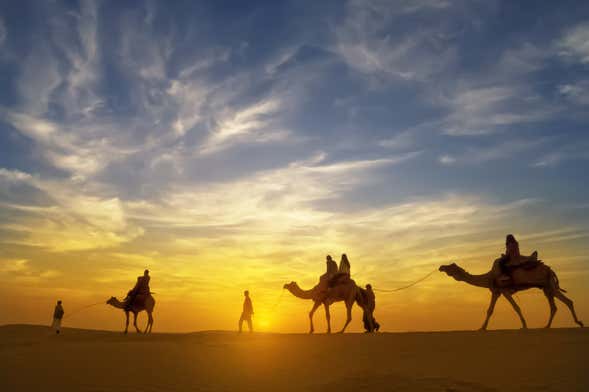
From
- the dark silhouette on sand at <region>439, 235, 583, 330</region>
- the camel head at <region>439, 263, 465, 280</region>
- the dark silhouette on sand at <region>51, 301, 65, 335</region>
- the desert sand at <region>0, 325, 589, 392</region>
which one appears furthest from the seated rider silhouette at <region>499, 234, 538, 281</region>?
the dark silhouette on sand at <region>51, 301, 65, 335</region>

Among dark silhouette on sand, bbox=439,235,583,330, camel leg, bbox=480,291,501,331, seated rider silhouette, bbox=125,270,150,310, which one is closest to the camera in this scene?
camel leg, bbox=480,291,501,331

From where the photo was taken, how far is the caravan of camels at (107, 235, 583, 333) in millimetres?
18547

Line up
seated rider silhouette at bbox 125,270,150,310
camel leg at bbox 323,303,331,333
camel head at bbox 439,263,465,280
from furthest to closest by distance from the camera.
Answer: seated rider silhouette at bbox 125,270,150,310, camel leg at bbox 323,303,331,333, camel head at bbox 439,263,465,280

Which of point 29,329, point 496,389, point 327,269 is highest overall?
point 327,269

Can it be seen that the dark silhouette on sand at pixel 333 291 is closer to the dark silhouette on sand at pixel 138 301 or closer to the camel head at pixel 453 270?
the camel head at pixel 453 270

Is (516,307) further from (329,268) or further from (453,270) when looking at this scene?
(329,268)

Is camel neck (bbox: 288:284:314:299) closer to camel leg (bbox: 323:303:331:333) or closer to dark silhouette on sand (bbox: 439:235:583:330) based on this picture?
camel leg (bbox: 323:303:331:333)

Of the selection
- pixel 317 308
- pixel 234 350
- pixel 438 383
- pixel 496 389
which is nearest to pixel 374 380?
pixel 438 383

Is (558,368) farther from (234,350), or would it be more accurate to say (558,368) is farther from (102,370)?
(102,370)

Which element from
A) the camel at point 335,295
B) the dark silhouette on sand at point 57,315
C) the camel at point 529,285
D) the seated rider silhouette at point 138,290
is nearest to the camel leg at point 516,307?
the camel at point 529,285

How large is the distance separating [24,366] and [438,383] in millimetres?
10419

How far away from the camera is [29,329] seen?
30.0 meters

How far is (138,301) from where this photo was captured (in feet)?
85.3

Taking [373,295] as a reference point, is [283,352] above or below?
below
